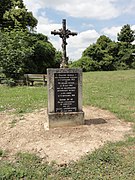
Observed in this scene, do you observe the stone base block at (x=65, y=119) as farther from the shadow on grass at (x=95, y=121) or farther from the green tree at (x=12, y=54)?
the green tree at (x=12, y=54)

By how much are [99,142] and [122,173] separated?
1.15 meters

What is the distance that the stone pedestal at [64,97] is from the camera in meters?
5.39

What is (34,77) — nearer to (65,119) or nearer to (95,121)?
(95,121)

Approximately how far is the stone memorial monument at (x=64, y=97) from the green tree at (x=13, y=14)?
1789 centimetres

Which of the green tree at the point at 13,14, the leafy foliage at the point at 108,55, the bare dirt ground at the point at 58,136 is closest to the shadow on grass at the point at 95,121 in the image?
the bare dirt ground at the point at 58,136

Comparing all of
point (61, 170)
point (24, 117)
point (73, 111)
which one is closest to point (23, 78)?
point (24, 117)

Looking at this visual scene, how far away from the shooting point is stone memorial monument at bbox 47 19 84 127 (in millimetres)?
5383

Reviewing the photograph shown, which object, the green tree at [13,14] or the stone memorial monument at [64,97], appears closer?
the stone memorial monument at [64,97]

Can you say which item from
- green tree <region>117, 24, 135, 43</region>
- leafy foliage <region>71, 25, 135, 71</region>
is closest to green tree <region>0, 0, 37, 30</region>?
leafy foliage <region>71, 25, 135, 71</region>

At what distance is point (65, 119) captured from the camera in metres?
5.46

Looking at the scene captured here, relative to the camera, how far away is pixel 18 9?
878 inches

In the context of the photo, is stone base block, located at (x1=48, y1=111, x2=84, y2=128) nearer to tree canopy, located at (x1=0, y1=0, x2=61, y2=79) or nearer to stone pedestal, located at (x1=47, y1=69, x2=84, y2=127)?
stone pedestal, located at (x1=47, y1=69, x2=84, y2=127)

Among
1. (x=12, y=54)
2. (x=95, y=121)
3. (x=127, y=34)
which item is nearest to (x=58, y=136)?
(x=95, y=121)

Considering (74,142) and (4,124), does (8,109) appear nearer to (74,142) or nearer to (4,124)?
(4,124)
